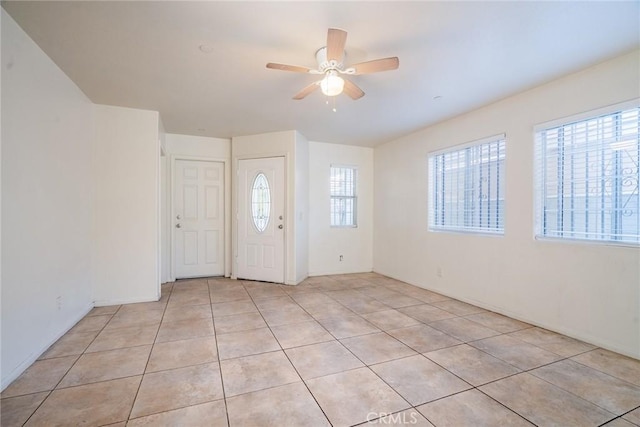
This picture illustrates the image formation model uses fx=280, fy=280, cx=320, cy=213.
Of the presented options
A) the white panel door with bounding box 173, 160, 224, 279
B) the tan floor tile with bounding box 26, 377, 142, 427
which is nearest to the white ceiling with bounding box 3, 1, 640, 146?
the white panel door with bounding box 173, 160, 224, 279

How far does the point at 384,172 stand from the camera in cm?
536

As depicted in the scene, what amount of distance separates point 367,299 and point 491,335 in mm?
1525

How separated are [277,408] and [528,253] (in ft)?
9.60

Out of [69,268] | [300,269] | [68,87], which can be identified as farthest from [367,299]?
[68,87]

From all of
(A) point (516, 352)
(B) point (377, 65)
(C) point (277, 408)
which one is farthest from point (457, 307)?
(B) point (377, 65)

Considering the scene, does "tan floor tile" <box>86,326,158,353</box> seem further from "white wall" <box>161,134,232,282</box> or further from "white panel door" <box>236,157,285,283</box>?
"white panel door" <box>236,157,285,283</box>

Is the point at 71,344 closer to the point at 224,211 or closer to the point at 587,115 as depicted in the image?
the point at 224,211

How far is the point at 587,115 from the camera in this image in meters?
2.57

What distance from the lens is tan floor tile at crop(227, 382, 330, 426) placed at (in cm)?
159

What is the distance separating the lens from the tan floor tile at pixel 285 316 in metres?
3.06

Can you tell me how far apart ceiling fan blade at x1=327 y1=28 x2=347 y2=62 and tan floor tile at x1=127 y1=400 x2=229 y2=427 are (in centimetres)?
238

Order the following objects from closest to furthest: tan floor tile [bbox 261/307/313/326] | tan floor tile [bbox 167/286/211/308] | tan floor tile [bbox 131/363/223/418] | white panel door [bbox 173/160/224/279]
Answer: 1. tan floor tile [bbox 131/363/223/418]
2. tan floor tile [bbox 261/307/313/326]
3. tan floor tile [bbox 167/286/211/308]
4. white panel door [bbox 173/160/224/279]

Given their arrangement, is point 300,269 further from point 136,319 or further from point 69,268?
point 69,268

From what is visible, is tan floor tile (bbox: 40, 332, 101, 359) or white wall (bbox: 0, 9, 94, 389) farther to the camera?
tan floor tile (bbox: 40, 332, 101, 359)
